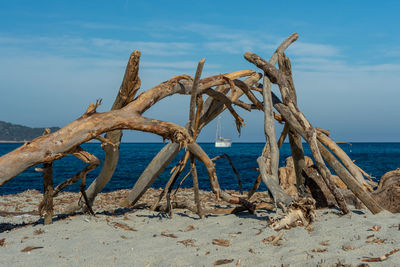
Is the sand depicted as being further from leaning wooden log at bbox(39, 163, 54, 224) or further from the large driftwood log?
the large driftwood log

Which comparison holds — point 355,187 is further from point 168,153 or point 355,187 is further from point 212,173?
point 168,153

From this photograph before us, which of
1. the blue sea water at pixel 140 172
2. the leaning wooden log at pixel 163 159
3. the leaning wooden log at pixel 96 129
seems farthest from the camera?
the blue sea water at pixel 140 172

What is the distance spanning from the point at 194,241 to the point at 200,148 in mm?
1551

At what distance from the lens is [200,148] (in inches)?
232

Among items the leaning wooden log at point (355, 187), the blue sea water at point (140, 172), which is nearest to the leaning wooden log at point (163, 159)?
the blue sea water at point (140, 172)

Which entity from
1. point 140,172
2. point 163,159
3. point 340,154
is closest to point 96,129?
point 163,159

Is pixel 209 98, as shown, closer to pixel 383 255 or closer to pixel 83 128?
pixel 83 128

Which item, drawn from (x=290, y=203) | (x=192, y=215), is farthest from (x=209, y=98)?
(x=290, y=203)

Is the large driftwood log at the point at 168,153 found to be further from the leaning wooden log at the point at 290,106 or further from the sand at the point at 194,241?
the sand at the point at 194,241

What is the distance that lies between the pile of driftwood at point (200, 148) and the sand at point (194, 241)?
0.33m

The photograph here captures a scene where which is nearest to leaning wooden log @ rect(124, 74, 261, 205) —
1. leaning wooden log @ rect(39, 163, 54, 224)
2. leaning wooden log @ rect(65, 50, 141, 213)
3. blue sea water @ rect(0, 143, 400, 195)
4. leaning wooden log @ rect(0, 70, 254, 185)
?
leaning wooden log @ rect(65, 50, 141, 213)

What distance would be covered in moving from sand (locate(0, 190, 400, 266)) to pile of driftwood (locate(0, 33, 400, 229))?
12.9 inches

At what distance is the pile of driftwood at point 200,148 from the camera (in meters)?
5.05

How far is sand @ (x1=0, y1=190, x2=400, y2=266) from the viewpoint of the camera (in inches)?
160
